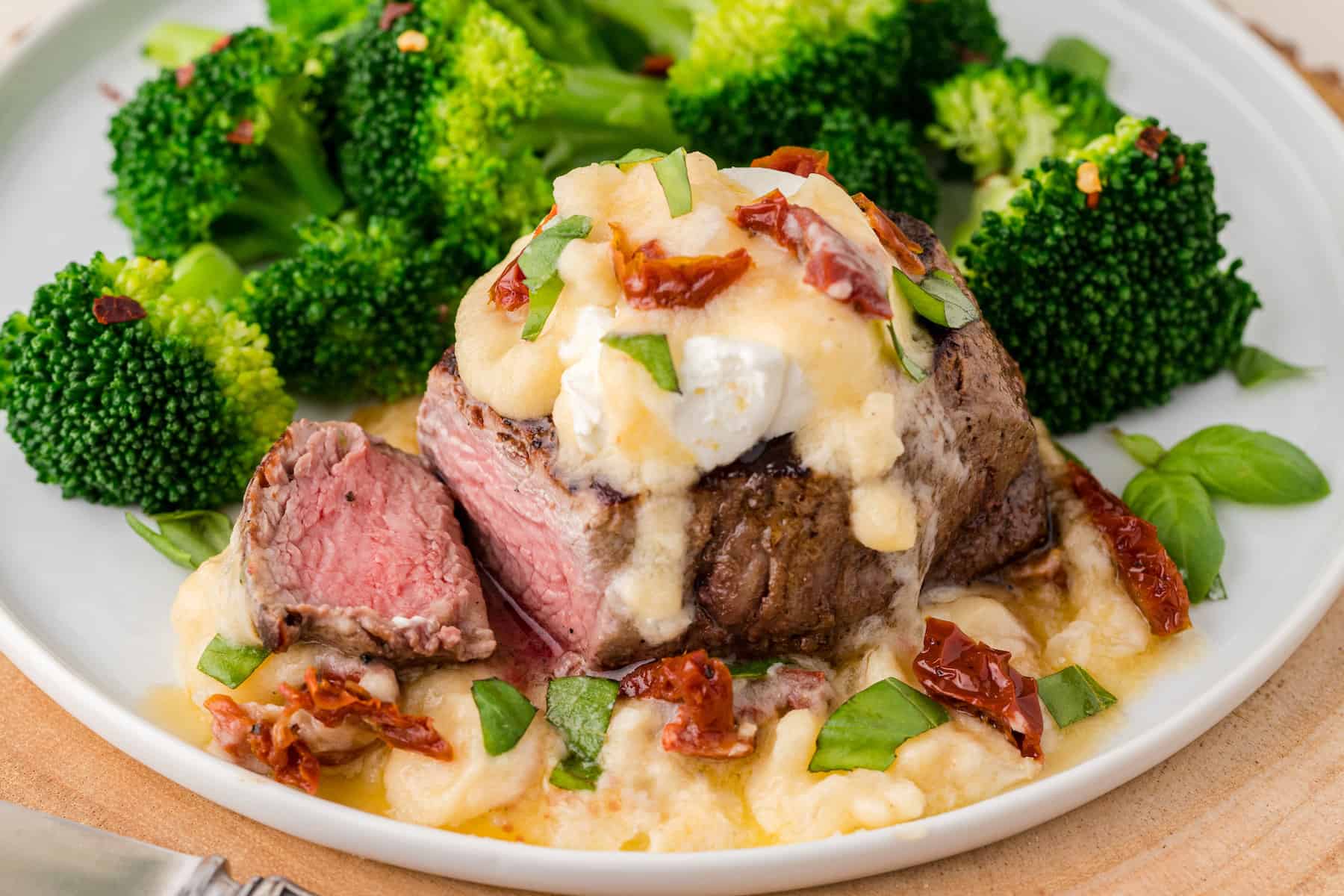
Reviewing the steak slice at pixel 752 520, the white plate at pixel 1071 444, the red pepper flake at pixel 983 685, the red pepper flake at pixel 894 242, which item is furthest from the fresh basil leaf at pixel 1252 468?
the red pepper flake at pixel 894 242

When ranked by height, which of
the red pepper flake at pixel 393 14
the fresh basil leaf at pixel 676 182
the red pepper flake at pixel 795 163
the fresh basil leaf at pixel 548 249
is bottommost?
the red pepper flake at pixel 393 14

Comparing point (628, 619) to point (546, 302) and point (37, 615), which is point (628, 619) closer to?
point (546, 302)

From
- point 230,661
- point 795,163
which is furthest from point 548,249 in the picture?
point 230,661

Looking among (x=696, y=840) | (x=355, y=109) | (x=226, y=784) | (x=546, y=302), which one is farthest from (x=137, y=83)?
(x=696, y=840)

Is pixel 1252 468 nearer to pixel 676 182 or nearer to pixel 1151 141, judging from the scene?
pixel 1151 141

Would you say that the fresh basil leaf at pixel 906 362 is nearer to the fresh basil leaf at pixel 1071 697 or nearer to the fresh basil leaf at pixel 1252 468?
the fresh basil leaf at pixel 1071 697

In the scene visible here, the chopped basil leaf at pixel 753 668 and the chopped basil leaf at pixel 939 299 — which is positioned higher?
the chopped basil leaf at pixel 939 299
